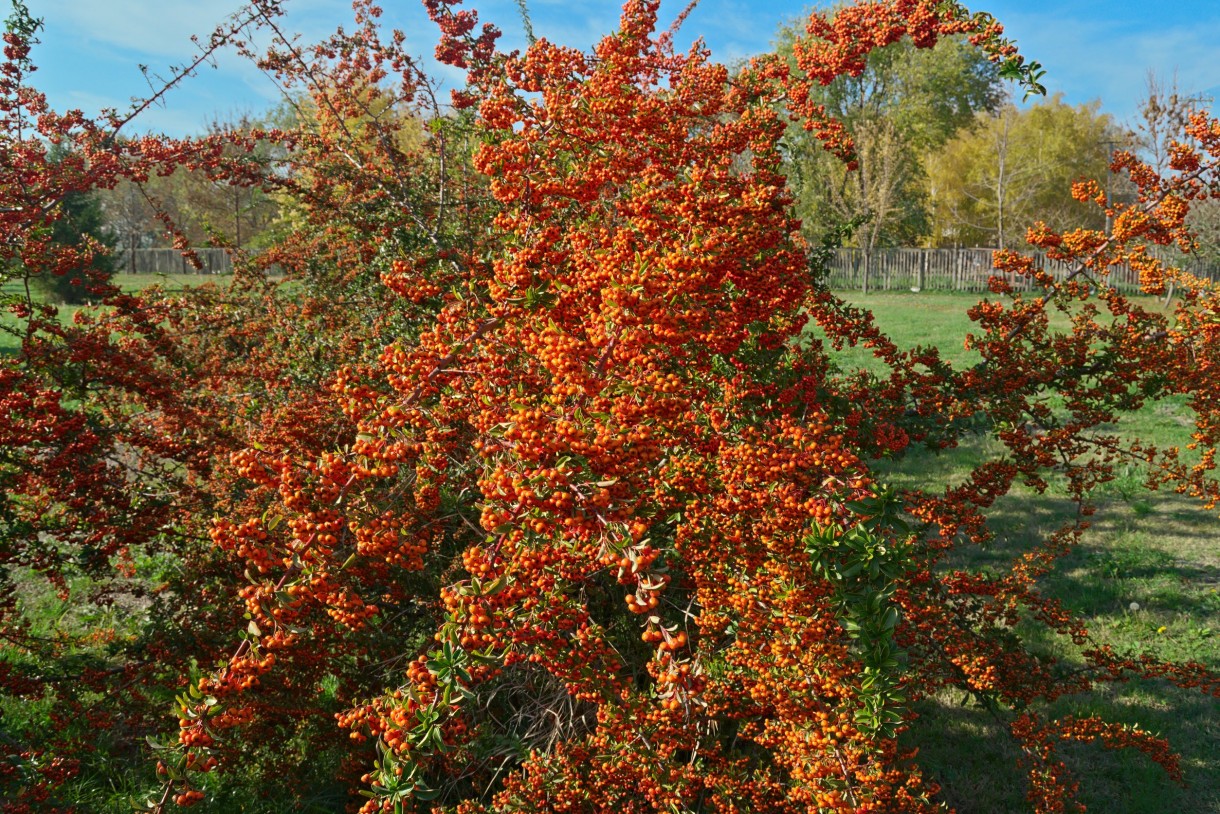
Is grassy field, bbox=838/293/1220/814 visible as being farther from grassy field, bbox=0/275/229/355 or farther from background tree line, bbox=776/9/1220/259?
background tree line, bbox=776/9/1220/259

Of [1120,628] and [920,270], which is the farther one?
[920,270]

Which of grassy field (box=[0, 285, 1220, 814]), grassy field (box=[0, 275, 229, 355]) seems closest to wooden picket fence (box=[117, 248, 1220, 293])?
grassy field (box=[0, 275, 229, 355])

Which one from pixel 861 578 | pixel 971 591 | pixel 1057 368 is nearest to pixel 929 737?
pixel 971 591

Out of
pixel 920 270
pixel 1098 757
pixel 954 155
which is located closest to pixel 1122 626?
pixel 1098 757

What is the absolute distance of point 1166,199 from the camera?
372 centimetres

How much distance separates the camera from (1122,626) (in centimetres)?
514

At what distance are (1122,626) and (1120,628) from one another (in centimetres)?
3

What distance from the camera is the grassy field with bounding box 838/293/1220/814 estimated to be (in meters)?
3.77

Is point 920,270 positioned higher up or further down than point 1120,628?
higher up

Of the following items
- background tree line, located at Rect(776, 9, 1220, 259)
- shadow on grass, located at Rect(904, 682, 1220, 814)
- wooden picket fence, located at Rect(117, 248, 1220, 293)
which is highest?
background tree line, located at Rect(776, 9, 1220, 259)

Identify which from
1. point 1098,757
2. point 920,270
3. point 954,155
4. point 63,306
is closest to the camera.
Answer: point 1098,757

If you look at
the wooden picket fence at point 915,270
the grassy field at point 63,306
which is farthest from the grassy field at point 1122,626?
the wooden picket fence at point 915,270

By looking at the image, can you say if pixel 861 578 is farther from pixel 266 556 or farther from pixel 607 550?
pixel 266 556

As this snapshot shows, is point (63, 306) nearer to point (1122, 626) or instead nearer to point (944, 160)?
point (1122, 626)
